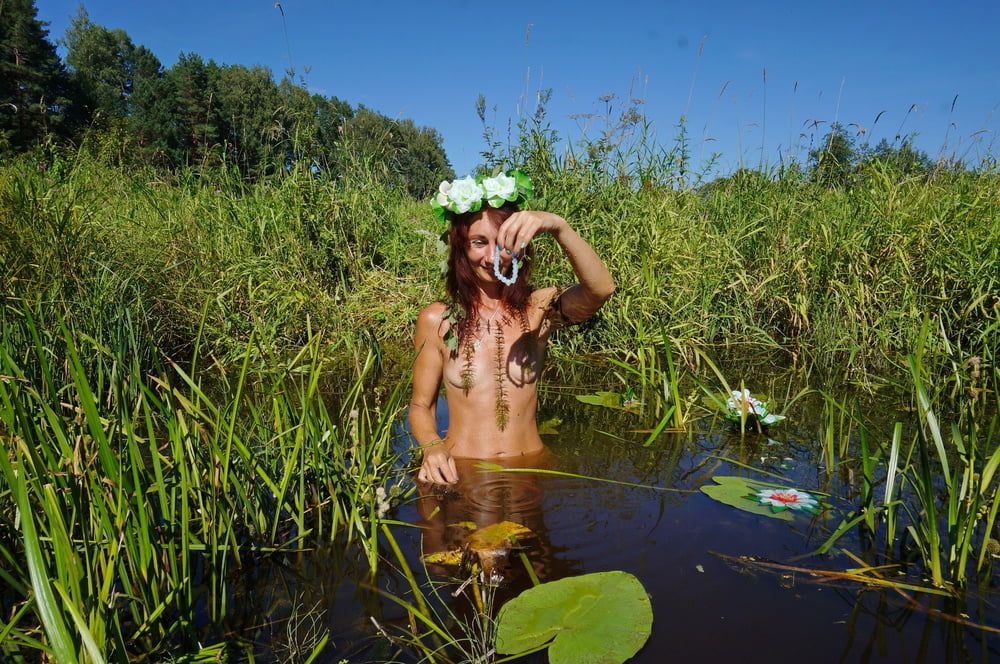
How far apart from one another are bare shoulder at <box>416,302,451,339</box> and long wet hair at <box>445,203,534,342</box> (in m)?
0.07

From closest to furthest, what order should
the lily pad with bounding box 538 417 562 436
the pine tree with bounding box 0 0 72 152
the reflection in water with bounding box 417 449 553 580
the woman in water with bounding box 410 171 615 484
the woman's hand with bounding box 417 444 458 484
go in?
the reflection in water with bounding box 417 449 553 580 → the woman's hand with bounding box 417 444 458 484 → the woman in water with bounding box 410 171 615 484 → the lily pad with bounding box 538 417 562 436 → the pine tree with bounding box 0 0 72 152

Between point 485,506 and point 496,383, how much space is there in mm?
574

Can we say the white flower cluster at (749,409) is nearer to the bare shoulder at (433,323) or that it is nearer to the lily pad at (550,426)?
the lily pad at (550,426)

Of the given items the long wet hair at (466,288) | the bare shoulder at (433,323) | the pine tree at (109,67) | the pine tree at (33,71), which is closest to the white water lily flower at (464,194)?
the long wet hair at (466,288)

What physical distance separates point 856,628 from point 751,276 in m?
3.72

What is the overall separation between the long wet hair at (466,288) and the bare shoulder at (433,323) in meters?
0.07

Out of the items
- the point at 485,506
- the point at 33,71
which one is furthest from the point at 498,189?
the point at 33,71

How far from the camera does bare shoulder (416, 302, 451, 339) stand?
293 centimetres

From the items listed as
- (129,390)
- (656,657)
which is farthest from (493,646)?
(129,390)

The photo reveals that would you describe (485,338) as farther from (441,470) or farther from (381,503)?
(381,503)

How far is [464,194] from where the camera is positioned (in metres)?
2.68

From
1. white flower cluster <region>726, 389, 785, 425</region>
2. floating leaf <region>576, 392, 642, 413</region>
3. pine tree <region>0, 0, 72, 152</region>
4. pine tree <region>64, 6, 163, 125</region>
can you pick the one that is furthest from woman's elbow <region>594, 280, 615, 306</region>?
pine tree <region>64, 6, 163, 125</region>

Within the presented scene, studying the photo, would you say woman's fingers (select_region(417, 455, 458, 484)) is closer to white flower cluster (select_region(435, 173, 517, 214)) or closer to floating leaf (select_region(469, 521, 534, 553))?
floating leaf (select_region(469, 521, 534, 553))

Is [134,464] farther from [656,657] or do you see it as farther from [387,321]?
[387,321]
